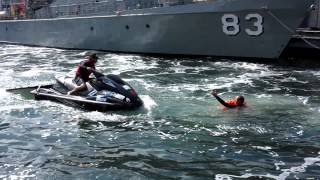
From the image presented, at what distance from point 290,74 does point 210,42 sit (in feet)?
12.6

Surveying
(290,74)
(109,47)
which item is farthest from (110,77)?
(109,47)

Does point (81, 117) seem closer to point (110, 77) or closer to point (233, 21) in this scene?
point (110, 77)

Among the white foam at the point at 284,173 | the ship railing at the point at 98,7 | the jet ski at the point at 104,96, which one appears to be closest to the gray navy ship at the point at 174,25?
the ship railing at the point at 98,7

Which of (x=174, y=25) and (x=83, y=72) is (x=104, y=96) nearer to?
(x=83, y=72)

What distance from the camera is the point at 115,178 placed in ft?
22.5

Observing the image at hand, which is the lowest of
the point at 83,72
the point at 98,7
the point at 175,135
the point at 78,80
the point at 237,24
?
the point at 175,135

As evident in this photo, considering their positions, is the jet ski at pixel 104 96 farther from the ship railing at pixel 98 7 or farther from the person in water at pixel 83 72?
the ship railing at pixel 98 7

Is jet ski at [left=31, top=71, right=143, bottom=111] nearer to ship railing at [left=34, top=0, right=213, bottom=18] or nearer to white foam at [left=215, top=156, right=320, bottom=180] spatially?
white foam at [left=215, top=156, right=320, bottom=180]

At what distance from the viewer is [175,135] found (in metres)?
8.78

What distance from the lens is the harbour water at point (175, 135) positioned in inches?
282

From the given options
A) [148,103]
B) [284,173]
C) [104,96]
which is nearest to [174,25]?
[148,103]

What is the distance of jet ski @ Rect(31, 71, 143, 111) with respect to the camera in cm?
1031

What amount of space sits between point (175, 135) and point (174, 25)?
11.5 meters

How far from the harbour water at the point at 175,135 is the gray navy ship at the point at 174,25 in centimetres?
350
